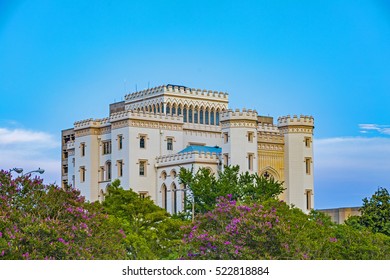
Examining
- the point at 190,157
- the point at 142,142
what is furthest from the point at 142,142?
the point at 190,157

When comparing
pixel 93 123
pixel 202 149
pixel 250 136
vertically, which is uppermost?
pixel 93 123

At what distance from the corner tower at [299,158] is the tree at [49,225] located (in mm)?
55326

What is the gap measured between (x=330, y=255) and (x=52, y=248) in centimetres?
1406

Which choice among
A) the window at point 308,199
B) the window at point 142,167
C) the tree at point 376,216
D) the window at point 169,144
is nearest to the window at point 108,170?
the window at point 142,167

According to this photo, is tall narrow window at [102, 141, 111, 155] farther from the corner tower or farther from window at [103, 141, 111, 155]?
the corner tower

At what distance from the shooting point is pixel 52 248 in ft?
108

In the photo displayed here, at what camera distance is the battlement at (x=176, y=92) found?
101875 mm

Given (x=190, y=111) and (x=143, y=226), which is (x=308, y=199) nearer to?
(x=190, y=111)

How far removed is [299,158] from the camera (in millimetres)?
93625

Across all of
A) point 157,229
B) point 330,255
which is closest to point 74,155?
point 157,229

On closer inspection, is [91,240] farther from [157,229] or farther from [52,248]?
[157,229]

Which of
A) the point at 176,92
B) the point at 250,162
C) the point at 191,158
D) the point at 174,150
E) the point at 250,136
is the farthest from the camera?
the point at 176,92

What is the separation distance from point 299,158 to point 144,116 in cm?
1467

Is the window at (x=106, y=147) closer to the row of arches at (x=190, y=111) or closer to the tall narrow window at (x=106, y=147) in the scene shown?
the tall narrow window at (x=106, y=147)
